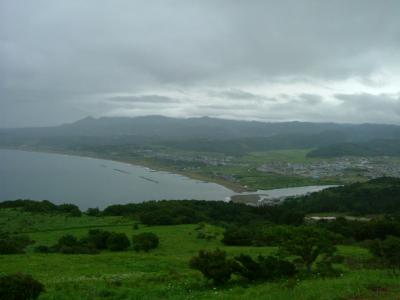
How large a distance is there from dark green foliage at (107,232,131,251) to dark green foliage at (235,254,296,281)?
16.8 m

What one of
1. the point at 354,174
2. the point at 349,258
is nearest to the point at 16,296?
the point at 349,258

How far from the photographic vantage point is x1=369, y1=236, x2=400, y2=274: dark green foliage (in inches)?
680

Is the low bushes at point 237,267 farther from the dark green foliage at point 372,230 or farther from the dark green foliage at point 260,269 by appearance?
the dark green foliage at point 372,230

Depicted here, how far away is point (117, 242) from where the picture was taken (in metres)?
30.6

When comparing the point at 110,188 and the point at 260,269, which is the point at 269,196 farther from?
the point at 260,269

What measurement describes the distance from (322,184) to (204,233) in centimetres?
9671

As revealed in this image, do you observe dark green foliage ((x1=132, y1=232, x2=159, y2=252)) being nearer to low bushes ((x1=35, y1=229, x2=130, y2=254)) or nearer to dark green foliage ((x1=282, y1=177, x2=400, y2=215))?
low bushes ((x1=35, y1=229, x2=130, y2=254))

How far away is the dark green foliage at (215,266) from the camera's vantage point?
575 inches

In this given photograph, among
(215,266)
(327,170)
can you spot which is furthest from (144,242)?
(327,170)

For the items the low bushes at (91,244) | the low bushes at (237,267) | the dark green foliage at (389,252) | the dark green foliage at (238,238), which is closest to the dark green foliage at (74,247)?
the low bushes at (91,244)

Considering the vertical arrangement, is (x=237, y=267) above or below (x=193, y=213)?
above

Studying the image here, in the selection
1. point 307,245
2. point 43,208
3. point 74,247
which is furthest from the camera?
point 43,208

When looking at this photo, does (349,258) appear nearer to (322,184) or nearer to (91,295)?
(91,295)

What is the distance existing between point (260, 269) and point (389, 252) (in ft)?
20.4
